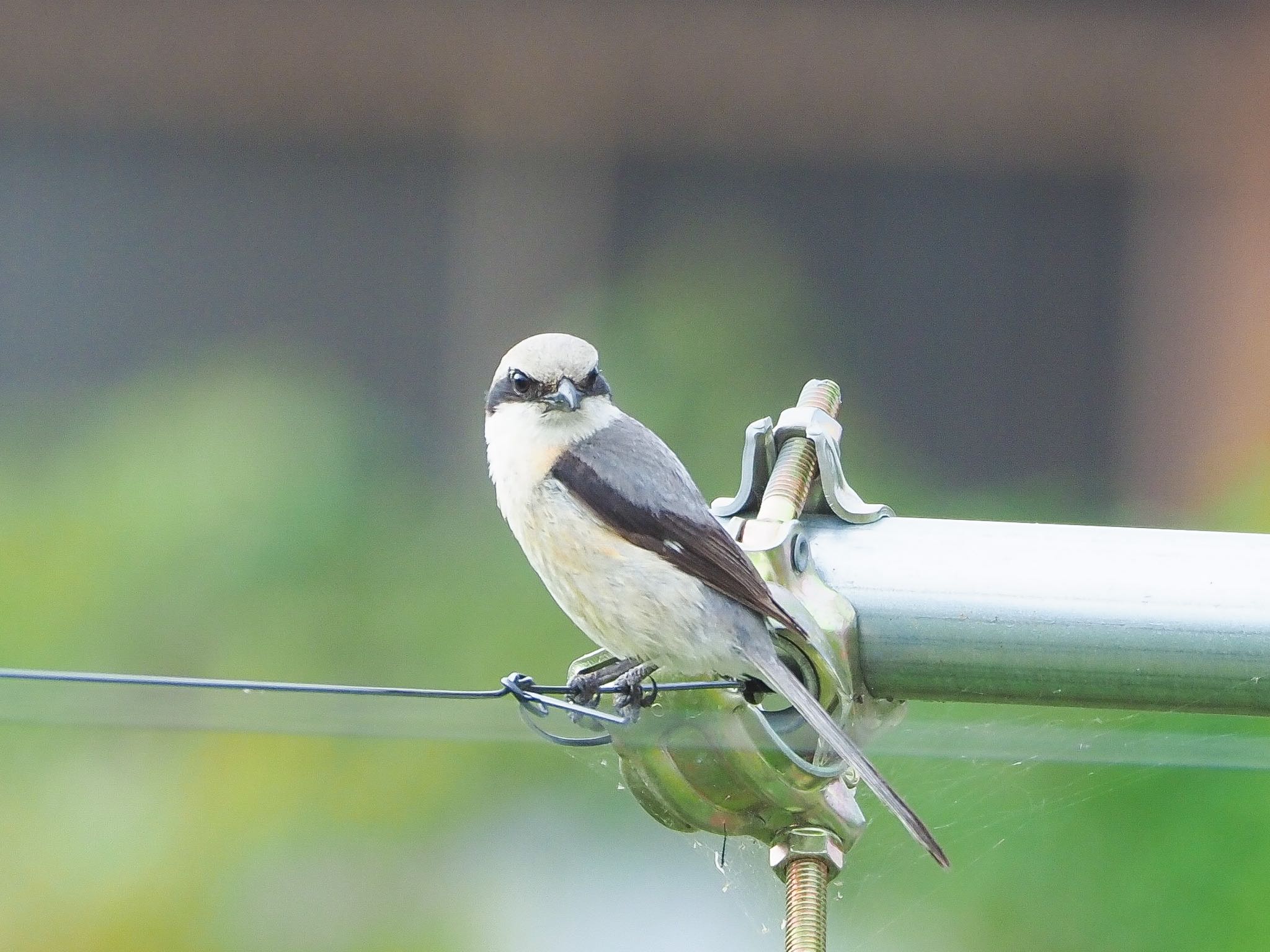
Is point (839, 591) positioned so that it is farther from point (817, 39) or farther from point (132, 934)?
point (817, 39)

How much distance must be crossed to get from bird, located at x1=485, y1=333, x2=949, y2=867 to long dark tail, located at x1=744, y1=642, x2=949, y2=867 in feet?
0.75

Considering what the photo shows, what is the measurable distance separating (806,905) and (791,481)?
0.37 metres

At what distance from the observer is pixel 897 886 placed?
8.52ft

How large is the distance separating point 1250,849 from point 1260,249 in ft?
13.3

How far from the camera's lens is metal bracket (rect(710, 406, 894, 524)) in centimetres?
159

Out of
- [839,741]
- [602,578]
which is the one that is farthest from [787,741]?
[602,578]

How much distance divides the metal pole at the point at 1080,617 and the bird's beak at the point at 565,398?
3.25 ft

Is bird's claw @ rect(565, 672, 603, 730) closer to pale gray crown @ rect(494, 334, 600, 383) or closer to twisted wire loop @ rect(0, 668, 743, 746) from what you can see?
twisted wire loop @ rect(0, 668, 743, 746)

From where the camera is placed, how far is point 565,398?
7.80 ft

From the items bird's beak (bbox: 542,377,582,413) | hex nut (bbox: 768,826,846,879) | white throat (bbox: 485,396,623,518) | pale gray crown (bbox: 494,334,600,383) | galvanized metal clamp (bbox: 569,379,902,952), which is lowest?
hex nut (bbox: 768,826,846,879)

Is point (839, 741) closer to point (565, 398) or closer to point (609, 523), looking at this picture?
point (609, 523)

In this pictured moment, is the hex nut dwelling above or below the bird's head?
below

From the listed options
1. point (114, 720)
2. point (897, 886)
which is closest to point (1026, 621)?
point (114, 720)

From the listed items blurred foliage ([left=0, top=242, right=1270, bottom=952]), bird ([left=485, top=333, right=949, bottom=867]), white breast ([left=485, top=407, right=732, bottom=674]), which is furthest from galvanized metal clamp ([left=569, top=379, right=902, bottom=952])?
white breast ([left=485, top=407, right=732, bottom=674])
